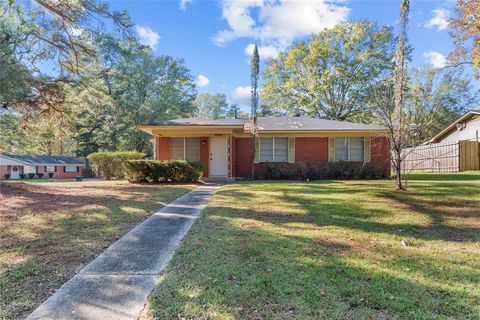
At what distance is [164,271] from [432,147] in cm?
2324

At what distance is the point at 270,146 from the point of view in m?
16.6

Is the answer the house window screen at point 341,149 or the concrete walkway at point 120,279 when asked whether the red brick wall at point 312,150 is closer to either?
the house window screen at point 341,149

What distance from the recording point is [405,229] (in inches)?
227

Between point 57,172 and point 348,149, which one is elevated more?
point 348,149

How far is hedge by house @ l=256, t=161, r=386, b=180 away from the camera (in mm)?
15422

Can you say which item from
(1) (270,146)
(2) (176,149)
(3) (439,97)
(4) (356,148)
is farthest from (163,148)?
(3) (439,97)

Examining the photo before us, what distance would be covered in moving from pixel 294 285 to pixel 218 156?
13.2 m

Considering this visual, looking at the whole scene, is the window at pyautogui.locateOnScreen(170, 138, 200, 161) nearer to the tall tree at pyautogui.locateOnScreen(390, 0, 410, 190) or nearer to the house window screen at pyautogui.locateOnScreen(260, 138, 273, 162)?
the house window screen at pyautogui.locateOnScreen(260, 138, 273, 162)

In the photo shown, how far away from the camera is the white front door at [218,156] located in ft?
53.2

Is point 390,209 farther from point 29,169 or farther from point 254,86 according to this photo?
point 29,169

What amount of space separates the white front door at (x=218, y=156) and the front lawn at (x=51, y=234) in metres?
6.46

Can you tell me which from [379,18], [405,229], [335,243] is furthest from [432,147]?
[335,243]

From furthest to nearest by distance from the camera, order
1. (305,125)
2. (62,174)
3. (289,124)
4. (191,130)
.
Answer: (62,174) < (289,124) < (305,125) < (191,130)

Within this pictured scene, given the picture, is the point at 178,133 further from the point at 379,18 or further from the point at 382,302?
the point at 379,18
